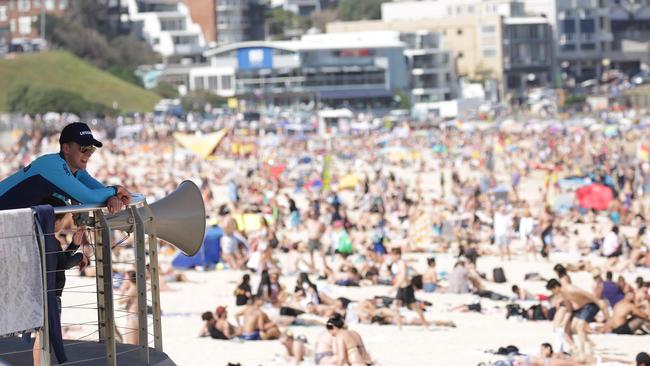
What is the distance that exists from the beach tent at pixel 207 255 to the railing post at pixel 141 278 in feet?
43.9

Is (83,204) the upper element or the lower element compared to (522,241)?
upper

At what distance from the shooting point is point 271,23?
115 m

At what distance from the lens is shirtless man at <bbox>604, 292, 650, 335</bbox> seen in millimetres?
12469

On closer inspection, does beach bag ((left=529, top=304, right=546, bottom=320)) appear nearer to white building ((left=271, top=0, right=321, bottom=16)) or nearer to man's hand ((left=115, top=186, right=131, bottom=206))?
man's hand ((left=115, top=186, right=131, bottom=206))

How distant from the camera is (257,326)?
1260 centimetres

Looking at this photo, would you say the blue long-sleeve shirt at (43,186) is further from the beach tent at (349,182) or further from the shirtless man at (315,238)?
the beach tent at (349,182)

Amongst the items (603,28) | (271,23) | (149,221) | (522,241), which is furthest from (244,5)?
(149,221)

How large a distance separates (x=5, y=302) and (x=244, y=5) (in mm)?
112029

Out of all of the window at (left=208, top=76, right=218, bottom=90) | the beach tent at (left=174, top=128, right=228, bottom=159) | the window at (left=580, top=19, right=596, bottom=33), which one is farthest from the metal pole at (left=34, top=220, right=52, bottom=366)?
the window at (left=580, top=19, right=596, bottom=33)

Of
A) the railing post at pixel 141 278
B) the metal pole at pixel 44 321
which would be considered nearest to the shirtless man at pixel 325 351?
the railing post at pixel 141 278

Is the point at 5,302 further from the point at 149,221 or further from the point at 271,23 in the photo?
the point at 271,23

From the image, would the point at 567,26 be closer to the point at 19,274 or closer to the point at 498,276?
the point at 498,276

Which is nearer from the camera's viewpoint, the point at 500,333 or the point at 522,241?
the point at 500,333

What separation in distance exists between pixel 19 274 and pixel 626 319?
9.22 metres
